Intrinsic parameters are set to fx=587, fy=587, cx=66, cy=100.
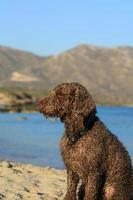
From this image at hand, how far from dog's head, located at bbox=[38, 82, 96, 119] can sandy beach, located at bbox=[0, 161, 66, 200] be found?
440cm

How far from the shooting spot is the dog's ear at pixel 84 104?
7.97 meters

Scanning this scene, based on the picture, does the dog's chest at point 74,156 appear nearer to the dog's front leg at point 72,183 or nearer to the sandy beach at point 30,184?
the dog's front leg at point 72,183

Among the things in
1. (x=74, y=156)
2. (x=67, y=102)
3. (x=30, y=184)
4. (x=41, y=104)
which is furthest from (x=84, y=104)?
(x=30, y=184)

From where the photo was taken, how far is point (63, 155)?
27.5 feet

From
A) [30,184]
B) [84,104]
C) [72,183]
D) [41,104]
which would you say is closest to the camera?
[84,104]

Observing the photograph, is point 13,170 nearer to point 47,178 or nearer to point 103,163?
point 47,178

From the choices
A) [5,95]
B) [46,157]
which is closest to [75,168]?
[46,157]

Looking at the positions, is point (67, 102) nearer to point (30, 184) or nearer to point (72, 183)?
point (72, 183)

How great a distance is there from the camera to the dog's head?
7990mm

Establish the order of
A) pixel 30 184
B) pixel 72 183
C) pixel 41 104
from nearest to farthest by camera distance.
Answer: pixel 41 104, pixel 72 183, pixel 30 184

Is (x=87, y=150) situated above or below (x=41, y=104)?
below

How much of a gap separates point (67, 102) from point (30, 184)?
666 cm

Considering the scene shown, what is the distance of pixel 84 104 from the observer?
798cm

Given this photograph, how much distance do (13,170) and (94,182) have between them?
8.24 meters
